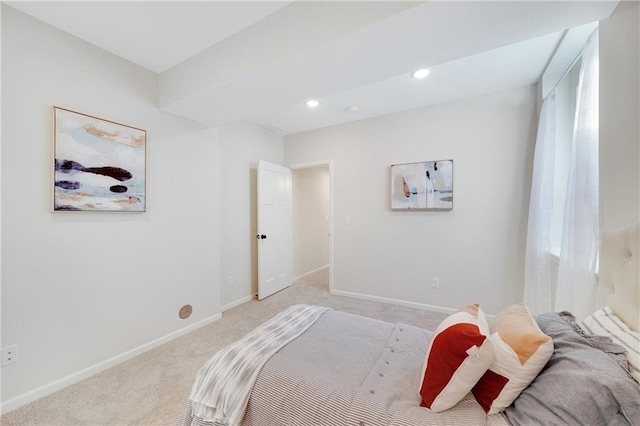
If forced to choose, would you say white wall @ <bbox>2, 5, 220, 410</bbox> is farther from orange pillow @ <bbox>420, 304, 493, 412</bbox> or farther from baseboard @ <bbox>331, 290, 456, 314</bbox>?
orange pillow @ <bbox>420, 304, 493, 412</bbox>

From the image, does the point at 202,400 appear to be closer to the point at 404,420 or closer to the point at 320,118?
the point at 404,420

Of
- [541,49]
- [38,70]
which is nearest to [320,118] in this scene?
[541,49]

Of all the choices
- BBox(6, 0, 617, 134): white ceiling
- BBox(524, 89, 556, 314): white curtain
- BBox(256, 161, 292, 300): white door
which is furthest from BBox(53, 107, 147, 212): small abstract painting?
BBox(524, 89, 556, 314): white curtain

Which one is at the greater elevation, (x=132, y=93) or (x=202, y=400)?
(x=132, y=93)

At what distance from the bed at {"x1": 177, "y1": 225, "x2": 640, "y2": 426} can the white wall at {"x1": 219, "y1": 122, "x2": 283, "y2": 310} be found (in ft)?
6.79

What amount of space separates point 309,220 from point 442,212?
8.27 ft

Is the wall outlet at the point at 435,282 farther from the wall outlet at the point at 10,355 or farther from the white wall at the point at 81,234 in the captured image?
the wall outlet at the point at 10,355

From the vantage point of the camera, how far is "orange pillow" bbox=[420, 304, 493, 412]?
85 centimetres

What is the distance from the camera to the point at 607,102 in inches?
48.4

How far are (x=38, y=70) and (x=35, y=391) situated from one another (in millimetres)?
2124

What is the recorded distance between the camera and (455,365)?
872 mm

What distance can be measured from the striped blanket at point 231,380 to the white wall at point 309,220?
312cm

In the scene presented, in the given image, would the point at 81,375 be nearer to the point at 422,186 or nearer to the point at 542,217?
the point at 422,186

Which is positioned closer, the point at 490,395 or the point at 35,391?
the point at 490,395
